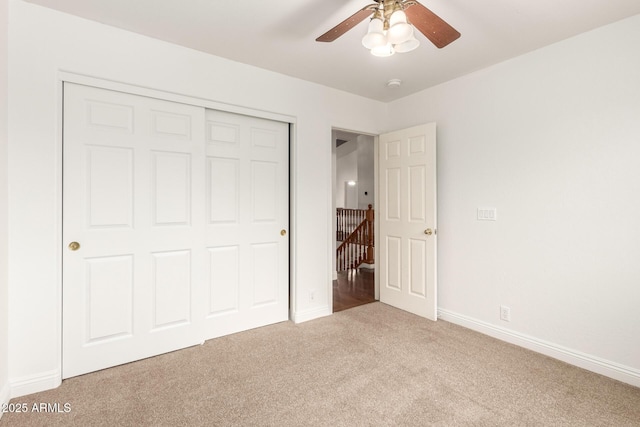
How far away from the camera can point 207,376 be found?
2.19 meters

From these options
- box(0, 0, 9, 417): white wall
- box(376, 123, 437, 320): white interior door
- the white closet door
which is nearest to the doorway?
box(376, 123, 437, 320): white interior door

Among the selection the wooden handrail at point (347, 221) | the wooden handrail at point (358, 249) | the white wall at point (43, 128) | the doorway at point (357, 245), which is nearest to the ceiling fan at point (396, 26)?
the white wall at point (43, 128)

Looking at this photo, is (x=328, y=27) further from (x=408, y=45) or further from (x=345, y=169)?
(x=345, y=169)

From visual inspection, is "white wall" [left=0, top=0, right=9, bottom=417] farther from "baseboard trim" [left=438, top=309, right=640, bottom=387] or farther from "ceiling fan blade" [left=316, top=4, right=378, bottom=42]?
"baseboard trim" [left=438, top=309, right=640, bottom=387]

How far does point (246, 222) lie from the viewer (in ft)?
9.72

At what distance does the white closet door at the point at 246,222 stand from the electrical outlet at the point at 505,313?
2053 millimetres

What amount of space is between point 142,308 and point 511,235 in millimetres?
3174

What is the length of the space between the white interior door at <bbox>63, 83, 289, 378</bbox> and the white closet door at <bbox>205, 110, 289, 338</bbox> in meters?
0.01

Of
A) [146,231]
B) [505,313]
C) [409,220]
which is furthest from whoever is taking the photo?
[409,220]

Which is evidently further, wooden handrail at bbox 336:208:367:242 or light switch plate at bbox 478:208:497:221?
wooden handrail at bbox 336:208:367:242

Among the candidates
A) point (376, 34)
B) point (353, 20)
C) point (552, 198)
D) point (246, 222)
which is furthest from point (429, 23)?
point (246, 222)

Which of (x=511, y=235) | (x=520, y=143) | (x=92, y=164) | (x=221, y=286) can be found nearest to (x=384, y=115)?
(x=520, y=143)

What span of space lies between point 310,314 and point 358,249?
2.76 m

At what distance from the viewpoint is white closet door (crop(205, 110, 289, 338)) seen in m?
2.80
